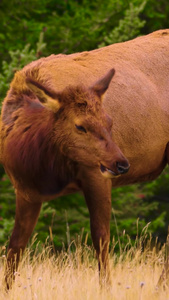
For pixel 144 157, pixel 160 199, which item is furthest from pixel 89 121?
pixel 160 199

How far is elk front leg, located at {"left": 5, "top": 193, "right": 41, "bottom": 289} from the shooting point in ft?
18.8

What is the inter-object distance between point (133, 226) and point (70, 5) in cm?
388

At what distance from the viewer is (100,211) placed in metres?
5.40

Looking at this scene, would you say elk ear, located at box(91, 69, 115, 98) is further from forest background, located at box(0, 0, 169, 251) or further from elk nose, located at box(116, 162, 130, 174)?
forest background, located at box(0, 0, 169, 251)

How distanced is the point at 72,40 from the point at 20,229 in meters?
5.31

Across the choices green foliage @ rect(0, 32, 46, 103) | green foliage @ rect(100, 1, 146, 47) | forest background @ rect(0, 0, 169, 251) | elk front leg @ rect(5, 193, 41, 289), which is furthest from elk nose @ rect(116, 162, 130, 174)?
green foliage @ rect(100, 1, 146, 47)

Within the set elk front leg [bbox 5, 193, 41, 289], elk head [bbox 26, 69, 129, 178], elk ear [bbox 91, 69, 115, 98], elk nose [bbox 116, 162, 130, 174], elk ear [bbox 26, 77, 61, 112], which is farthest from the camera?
elk front leg [bbox 5, 193, 41, 289]

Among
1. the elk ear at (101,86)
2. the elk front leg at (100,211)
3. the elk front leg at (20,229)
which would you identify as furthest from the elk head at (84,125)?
the elk front leg at (20,229)

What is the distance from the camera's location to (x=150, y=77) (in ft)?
19.9

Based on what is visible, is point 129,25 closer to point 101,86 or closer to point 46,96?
point 101,86

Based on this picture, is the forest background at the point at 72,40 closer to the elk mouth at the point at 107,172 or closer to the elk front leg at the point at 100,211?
the elk front leg at the point at 100,211

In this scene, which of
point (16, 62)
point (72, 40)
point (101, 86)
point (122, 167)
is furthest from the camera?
point (72, 40)

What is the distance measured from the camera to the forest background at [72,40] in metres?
Answer: 9.80

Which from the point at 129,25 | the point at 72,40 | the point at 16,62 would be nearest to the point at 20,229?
the point at 16,62
